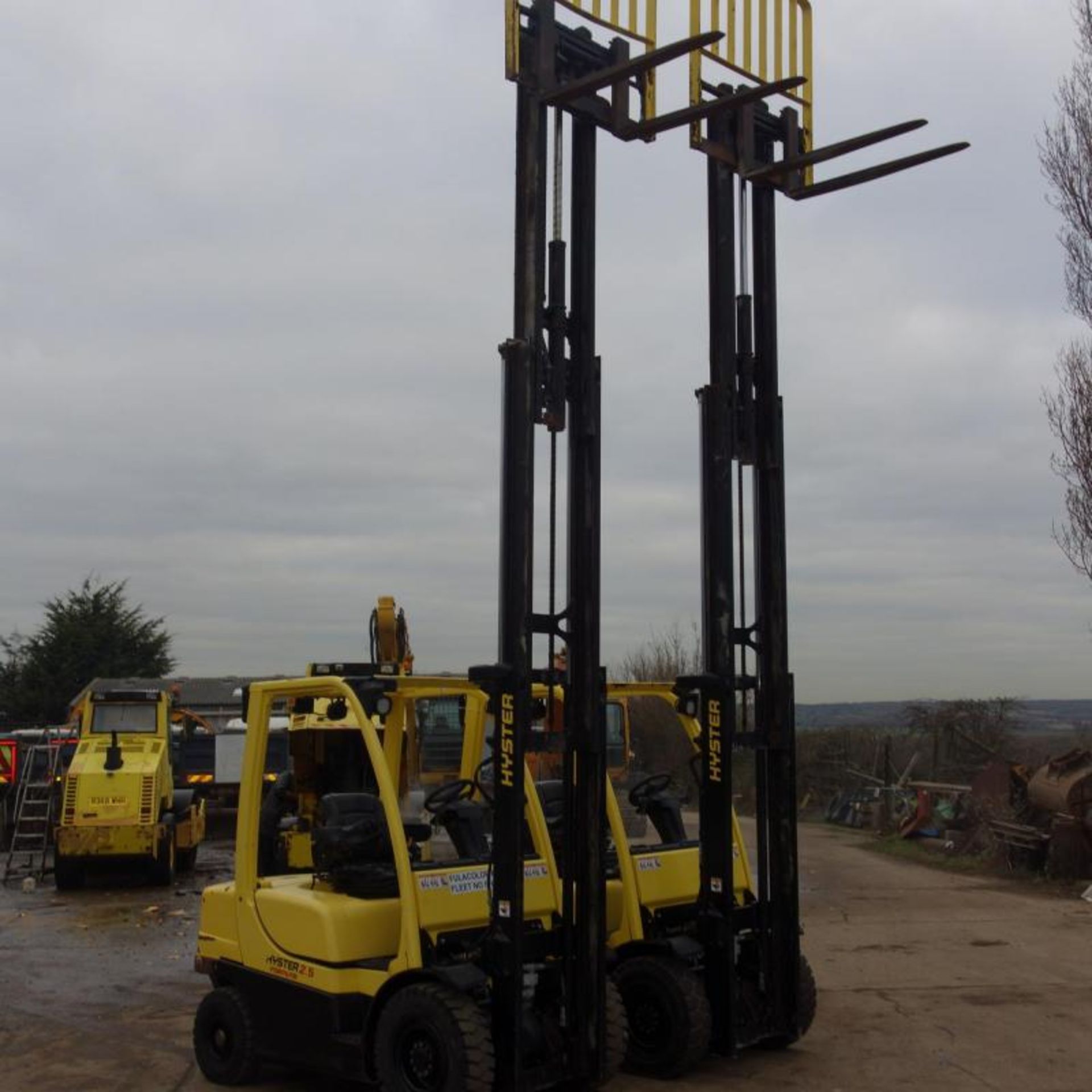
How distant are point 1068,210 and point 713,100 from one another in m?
11.9

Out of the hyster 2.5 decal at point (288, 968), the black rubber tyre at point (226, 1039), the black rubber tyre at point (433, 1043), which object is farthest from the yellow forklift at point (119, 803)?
the black rubber tyre at point (433, 1043)

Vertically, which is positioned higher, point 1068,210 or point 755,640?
point 1068,210

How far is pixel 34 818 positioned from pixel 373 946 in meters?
13.7

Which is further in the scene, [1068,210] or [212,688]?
[212,688]

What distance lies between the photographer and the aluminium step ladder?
1836 centimetres

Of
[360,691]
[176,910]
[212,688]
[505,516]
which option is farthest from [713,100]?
[212,688]

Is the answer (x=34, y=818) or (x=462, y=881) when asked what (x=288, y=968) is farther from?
(x=34, y=818)

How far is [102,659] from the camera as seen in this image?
4441 centimetres

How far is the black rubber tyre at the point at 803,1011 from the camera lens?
771 centimetres

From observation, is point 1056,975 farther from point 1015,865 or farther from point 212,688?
point 212,688

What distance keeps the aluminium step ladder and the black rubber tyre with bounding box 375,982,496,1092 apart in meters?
12.9

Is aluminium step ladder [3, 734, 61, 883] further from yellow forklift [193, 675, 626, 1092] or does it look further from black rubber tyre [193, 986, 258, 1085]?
yellow forklift [193, 675, 626, 1092]

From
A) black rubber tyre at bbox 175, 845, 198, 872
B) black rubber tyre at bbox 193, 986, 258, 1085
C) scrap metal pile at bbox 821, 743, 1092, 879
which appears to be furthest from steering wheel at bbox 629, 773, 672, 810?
black rubber tyre at bbox 175, 845, 198, 872

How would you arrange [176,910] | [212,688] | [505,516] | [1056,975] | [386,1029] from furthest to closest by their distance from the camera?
[212,688], [176,910], [1056,975], [505,516], [386,1029]
